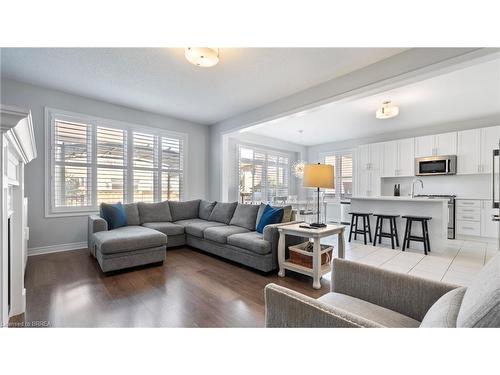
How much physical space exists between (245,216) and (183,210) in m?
1.55

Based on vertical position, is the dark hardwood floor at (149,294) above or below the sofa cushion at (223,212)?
below

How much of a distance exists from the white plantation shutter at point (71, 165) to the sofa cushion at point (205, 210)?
1.92 metres

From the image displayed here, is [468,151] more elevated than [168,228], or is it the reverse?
[468,151]

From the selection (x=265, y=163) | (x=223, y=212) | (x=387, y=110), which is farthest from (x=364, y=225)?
(x=265, y=163)

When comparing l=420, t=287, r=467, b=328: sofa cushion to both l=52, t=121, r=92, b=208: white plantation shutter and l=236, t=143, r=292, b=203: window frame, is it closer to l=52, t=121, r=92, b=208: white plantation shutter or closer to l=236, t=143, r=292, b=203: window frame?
l=52, t=121, r=92, b=208: white plantation shutter

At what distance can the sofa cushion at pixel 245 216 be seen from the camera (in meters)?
3.58

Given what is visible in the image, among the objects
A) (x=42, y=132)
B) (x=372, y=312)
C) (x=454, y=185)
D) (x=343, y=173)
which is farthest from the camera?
(x=343, y=173)

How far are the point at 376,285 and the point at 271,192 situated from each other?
6.09 meters

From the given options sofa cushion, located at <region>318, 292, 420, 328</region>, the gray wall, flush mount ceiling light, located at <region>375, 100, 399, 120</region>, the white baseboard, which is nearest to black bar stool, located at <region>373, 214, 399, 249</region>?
flush mount ceiling light, located at <region>375, 100, 399, 120</region>

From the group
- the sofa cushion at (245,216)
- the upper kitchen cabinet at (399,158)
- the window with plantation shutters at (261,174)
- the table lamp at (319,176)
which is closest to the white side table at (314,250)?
the table lamp at (319,176)

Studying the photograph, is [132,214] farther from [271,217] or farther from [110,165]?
[271,217]

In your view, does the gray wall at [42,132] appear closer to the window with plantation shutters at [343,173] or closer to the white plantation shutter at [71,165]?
the white plantation shutter at [71,165]

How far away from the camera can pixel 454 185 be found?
17.9 feet
